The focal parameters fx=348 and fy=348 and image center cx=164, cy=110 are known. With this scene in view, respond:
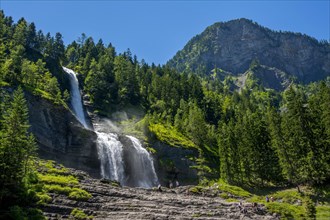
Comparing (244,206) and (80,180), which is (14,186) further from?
(244,206)

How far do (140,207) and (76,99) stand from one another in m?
85.6

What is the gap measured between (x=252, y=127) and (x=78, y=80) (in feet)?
267

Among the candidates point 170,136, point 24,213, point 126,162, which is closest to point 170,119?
point 170,136

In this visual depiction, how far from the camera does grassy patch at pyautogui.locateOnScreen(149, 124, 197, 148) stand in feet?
326

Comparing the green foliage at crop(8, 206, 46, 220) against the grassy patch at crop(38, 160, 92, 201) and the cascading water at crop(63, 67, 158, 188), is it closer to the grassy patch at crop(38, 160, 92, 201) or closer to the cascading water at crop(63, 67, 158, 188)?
the grassy patch at crop(38, 160, 92, 201)

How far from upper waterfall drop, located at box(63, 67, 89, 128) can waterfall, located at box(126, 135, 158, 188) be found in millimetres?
26985

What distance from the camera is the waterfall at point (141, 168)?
8188 centimetres

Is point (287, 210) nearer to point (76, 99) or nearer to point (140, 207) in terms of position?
point (140, 207)

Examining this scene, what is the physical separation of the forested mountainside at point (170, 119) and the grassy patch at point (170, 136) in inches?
15.4

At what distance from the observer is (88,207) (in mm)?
44469

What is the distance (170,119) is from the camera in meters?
123

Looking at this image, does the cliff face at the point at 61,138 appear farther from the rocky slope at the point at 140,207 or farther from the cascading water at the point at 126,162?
the rocky slope at the point at 140,207

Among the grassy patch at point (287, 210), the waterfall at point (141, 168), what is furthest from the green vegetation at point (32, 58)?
the grassy patch at point (287, 210)

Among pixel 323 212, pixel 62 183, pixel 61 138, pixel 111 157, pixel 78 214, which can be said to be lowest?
pixel 323 212
